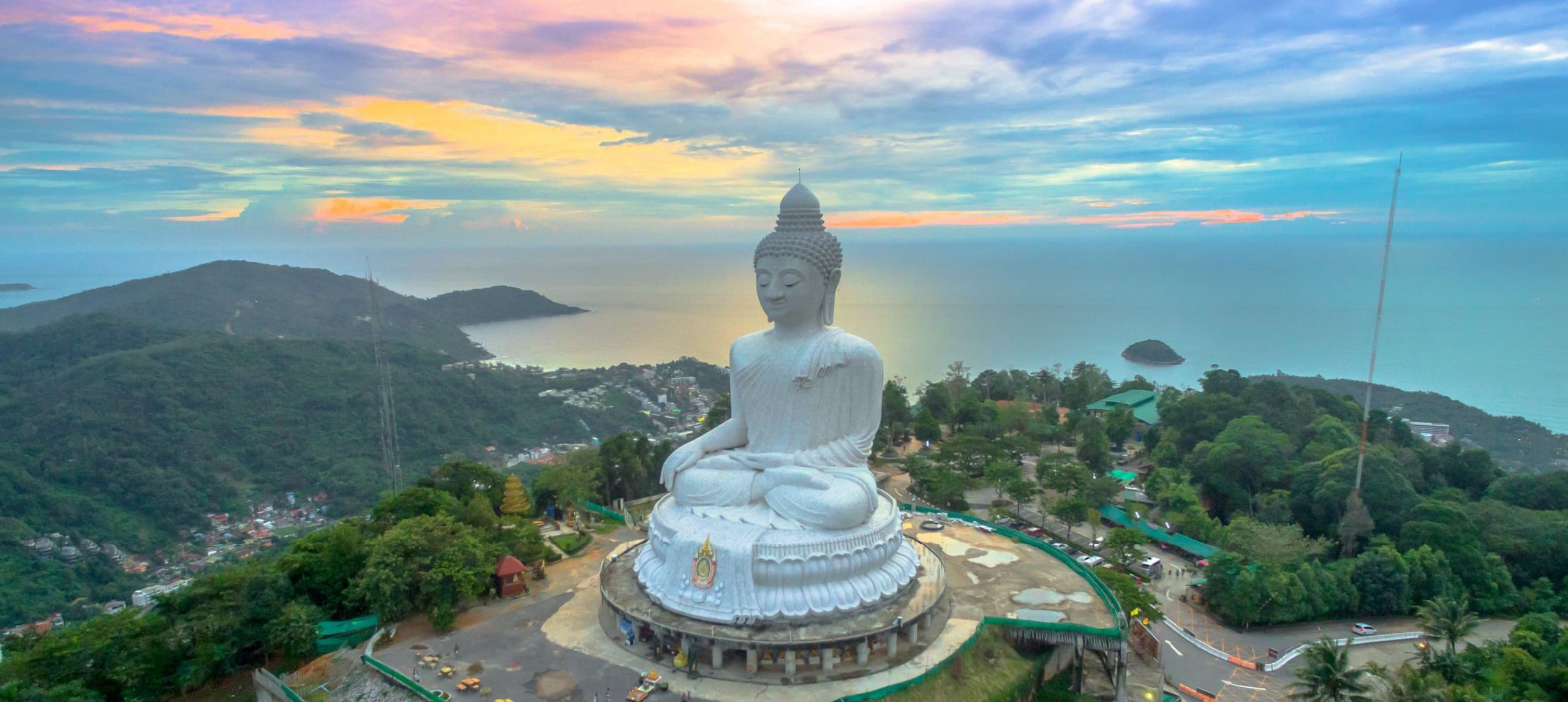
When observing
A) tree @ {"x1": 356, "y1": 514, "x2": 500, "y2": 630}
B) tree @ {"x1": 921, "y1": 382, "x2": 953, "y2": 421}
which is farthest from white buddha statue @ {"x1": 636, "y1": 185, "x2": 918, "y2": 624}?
tree @ {"x1": 921, "y1": 382, "x2": 953, "y2": 421}

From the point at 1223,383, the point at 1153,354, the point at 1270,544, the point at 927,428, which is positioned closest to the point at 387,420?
the point at 927,428

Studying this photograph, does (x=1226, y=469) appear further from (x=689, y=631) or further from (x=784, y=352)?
(x=689, y=631)

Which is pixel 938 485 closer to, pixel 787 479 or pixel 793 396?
pixel 793 396

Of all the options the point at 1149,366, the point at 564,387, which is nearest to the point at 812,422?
the point at 564,387

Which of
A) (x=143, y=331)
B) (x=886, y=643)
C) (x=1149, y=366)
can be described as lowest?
(x=1149, y=366)

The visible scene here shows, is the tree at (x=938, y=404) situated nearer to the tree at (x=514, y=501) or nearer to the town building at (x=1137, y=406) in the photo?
the town building at (x=1137, y=406)

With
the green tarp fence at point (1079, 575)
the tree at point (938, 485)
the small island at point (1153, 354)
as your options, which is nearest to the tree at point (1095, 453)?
the tree at point (938, 485)

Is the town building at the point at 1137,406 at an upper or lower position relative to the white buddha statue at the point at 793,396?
lower
